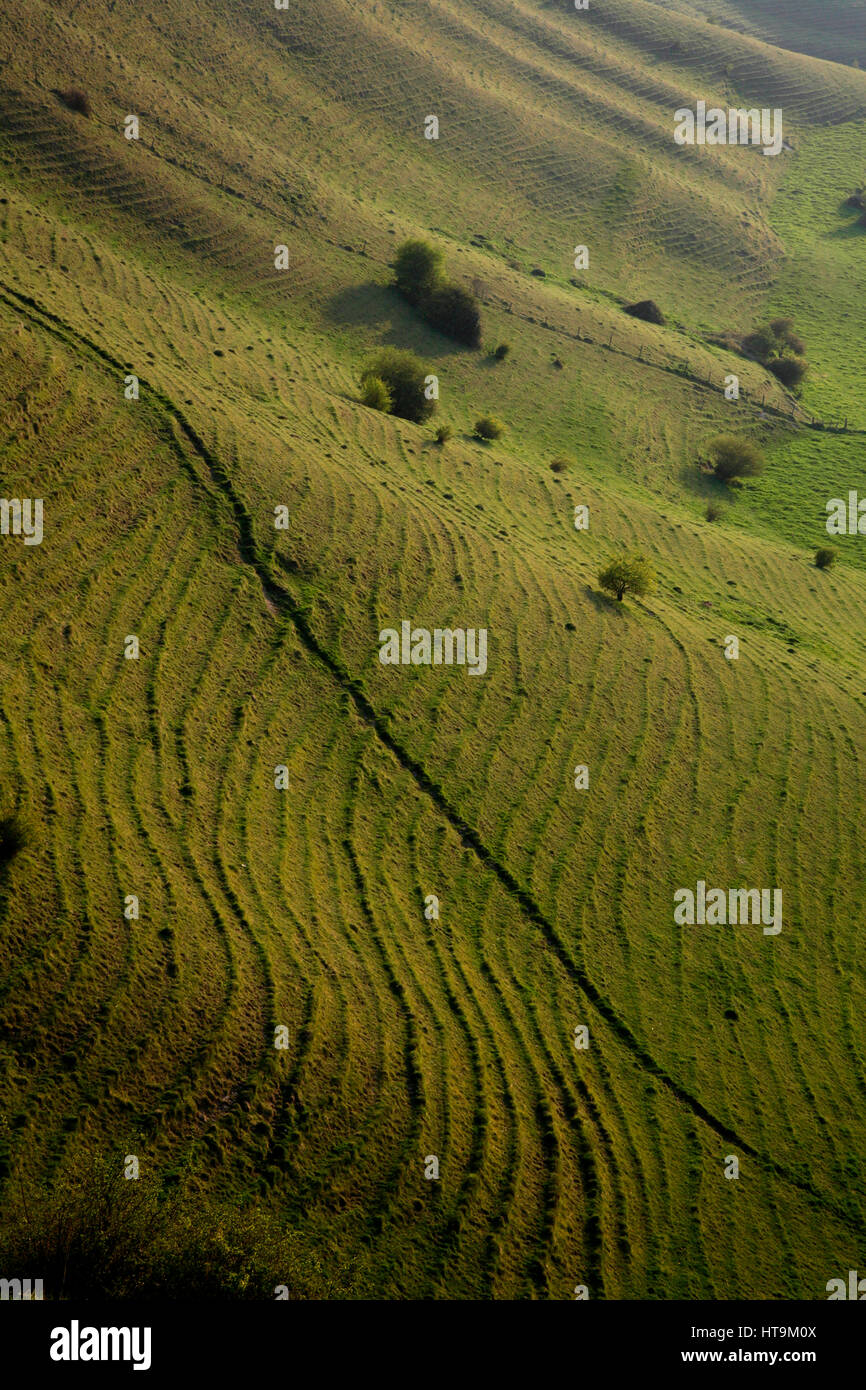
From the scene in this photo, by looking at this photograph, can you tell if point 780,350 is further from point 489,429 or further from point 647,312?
point 489,429

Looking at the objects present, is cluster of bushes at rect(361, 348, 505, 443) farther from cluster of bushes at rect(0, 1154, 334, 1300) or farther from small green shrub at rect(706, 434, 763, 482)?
cluster of bushes at rect(0, 1154, 334, 1300)

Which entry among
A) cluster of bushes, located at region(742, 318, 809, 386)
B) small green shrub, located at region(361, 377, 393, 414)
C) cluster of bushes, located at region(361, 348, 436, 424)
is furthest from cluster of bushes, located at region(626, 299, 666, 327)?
small green shrub, located at region(361, 377, 393, 414)

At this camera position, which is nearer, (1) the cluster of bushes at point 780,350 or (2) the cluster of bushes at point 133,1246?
(2) the cluster of bushes at point 133,1246

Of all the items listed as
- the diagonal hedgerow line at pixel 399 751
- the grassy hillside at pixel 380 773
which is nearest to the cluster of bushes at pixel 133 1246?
the grassy hillside at pixel 380 773

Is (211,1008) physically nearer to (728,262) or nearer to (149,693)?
(149,693)

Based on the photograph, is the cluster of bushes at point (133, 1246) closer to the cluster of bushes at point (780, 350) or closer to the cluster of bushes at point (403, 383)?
the cluster of bushes at point (403, 383)
